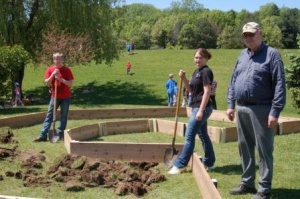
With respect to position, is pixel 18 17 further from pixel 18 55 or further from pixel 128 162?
pixel 128 162

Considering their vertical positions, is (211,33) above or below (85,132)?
above

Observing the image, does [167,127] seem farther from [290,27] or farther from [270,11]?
[270,11]

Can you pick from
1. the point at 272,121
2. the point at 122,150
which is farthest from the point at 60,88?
the point at 272,121

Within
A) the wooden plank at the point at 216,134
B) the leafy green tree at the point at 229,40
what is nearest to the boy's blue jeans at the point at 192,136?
the wooden plank at the point at 216,134

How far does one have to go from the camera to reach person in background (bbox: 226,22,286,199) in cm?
479

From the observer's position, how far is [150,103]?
23172 mm

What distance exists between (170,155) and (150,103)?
51.7ft

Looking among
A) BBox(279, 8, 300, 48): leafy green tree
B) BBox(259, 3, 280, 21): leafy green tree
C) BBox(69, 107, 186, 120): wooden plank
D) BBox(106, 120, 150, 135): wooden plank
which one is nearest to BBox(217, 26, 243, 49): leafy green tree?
BBox(279, 8, 300, 48): leafy green tree

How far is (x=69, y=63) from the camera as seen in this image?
22828 millimetres

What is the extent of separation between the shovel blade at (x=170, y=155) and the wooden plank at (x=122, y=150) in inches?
4.0

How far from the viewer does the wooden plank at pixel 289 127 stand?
10.5 m

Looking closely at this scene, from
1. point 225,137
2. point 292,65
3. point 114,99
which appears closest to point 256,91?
point 225,137

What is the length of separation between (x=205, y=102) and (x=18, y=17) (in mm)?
16292

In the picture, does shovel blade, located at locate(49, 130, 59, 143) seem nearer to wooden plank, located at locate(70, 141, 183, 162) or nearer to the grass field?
the grass field
